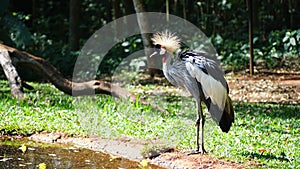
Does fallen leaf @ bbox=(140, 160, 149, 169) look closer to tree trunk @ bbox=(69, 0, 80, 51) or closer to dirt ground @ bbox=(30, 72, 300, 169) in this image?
dirt ground @ bbox=(30, 72, 300, 169)

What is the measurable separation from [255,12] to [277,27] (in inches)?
32.5

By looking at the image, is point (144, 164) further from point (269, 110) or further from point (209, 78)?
point (269, 110)

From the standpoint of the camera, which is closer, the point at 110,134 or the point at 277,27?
the point at 110,134

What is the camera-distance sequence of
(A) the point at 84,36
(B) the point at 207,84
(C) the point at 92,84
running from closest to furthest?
(B) the point at 207,84 < (C) the point at 92,84 < (A) the point at 84,36

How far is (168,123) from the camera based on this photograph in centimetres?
804

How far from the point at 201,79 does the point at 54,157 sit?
1.91 metres

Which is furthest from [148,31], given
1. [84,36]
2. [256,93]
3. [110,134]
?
[84,36]

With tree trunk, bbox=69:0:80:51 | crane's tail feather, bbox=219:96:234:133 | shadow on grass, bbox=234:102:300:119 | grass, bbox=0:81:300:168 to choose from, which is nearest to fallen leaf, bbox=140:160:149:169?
grass, bbox=0:81:300:168

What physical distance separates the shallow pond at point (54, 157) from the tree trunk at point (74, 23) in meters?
8.76

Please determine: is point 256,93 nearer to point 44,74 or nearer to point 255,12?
point 44,74

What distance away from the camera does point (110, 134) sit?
24.3 feet

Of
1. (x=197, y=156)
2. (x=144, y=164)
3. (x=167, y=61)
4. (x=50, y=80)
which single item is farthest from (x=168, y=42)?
(x=50, y=80)

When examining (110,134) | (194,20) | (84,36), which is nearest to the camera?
(110,134)

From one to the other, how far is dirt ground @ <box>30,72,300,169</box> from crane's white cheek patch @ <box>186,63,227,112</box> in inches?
24.6
